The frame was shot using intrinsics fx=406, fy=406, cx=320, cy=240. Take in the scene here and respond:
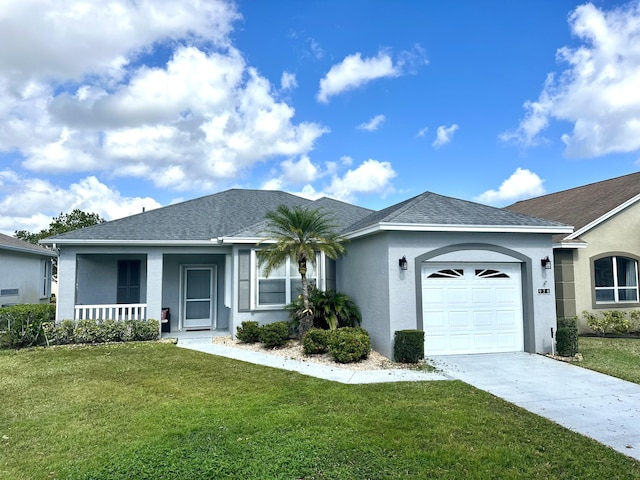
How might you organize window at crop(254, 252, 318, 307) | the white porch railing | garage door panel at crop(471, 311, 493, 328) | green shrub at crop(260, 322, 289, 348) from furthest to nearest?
the white porch railing
window at crop(254, 252, 318, 307)
green shrub at crop(260, 322, 289, 348)
garage door panel at crop(471, 311, 493, 328)

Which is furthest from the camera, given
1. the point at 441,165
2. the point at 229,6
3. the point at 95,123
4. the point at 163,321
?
the point at 441,165

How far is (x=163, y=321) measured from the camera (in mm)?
13703

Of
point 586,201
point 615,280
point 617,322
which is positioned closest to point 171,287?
point 617,322

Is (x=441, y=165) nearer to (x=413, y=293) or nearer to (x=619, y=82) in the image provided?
(x=619, y=82)

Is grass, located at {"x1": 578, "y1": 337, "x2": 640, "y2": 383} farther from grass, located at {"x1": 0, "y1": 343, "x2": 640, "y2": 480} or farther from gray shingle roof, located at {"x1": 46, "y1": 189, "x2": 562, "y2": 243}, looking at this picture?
grass, located at {"x1": 0, "y1": 343, "x2": 640, "y2": 480}

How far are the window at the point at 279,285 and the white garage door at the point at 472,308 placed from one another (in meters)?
4.01

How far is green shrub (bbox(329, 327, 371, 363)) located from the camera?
Answer: 352 inches

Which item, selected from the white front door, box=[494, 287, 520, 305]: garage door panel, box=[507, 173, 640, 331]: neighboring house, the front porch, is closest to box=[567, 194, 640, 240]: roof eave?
box=[507, 173, 640, 331]: neighboring house

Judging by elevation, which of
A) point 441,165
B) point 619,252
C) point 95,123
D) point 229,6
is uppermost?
point 229,6

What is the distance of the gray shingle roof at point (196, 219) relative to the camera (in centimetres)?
1280

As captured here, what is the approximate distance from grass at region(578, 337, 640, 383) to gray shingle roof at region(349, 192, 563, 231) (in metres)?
3.29

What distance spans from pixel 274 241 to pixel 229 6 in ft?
22.9

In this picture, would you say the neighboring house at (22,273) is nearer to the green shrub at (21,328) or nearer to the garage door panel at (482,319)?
the green shrub at (21,328)

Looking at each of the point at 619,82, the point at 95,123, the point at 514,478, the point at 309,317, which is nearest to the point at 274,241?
the point at 309,317
